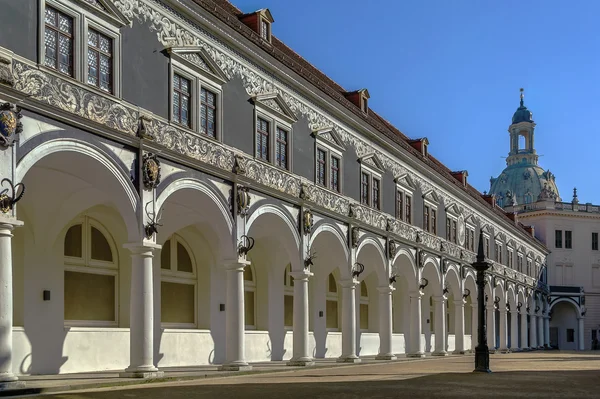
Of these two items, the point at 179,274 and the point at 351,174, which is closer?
the point at 179,274

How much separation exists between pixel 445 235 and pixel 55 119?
96.9 feet

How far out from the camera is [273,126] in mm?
24625

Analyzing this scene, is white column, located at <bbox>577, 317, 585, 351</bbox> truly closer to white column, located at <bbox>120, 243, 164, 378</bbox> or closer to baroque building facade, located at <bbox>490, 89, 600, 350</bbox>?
baroque building facade, located at <bbox>490, 89, 600, 350</bbox>

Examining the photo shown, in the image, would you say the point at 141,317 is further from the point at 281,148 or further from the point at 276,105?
the point at 276,105

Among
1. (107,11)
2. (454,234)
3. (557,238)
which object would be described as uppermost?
(107,11)

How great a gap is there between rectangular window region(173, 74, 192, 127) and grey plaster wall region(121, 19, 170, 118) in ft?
1.48

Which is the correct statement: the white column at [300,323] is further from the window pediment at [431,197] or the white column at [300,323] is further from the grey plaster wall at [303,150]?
the window pediment at [431,197]

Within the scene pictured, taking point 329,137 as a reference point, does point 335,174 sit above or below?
below

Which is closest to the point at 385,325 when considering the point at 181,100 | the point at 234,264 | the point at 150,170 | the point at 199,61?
the point at 234,264

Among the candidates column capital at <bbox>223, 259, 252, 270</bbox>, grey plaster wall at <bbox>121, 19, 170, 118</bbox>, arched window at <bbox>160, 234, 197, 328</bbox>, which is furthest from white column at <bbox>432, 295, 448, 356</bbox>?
grey plaster wall at <bbox>121, 19, 170, 118</bbox>

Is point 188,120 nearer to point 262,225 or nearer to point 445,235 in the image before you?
point 262,225

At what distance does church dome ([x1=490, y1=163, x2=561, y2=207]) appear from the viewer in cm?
10675

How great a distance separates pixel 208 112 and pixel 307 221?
611cm

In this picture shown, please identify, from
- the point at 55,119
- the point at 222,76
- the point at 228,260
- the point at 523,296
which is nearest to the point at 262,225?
the point at 228,260
